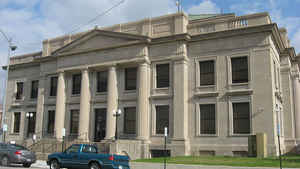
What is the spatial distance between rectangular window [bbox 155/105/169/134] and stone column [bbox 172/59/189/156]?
122 cm

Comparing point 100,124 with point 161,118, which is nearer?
point 161,118

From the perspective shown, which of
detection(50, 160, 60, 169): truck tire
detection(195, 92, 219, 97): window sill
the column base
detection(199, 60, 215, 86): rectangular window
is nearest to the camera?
detection(50, 160, 60, 169): truck tire

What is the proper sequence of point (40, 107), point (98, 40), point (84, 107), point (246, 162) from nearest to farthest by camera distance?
1. point (246, 162)
2. point (84, 107)
3. point (98, 40)
4. point (40, 107)

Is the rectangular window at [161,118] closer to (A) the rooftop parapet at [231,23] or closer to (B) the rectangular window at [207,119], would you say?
(B) the rectangular window at [207,119]

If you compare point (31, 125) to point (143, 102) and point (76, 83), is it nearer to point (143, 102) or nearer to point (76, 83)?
point (76, 83)

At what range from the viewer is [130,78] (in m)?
34.0

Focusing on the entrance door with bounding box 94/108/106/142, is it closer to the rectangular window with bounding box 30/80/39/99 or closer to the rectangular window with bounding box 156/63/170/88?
the rectangular window with bounding box 156/63/170/88

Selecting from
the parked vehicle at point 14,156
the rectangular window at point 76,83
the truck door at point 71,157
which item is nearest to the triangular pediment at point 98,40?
the rectangular window at point 76,83

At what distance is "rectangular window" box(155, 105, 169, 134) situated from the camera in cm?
3137

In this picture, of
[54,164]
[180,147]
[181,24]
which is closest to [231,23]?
[181,24]

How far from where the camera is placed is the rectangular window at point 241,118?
28.2m

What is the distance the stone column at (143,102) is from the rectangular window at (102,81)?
485 centimetres

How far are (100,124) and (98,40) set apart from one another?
9.23 metres

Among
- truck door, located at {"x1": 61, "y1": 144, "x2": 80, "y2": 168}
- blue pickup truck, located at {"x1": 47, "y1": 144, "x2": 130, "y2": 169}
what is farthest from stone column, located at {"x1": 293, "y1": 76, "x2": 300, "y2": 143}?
truck door, located at {"x1": 61, "y1": 144, "x2": 80, "y2": 168}
